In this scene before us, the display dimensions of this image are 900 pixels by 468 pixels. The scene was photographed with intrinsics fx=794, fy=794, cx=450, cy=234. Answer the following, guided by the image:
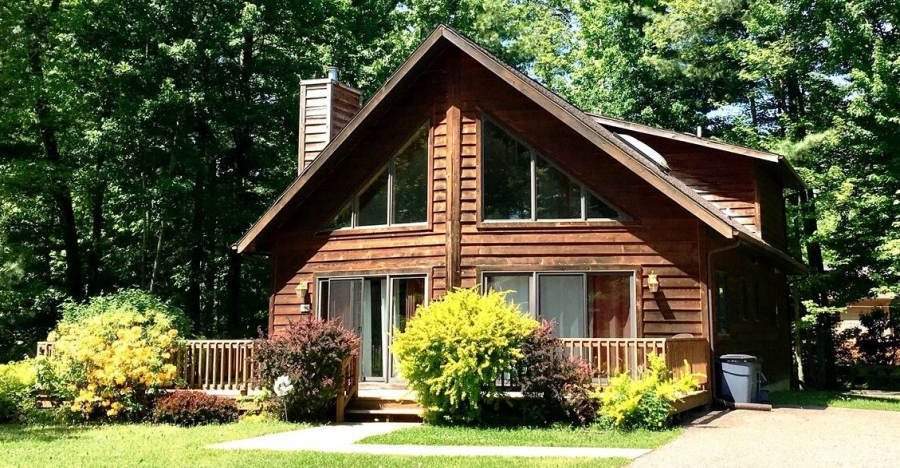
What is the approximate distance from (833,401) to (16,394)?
50.9 ft

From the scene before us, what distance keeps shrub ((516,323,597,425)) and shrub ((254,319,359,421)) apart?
9.31 feet

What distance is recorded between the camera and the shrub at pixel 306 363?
39.6ft

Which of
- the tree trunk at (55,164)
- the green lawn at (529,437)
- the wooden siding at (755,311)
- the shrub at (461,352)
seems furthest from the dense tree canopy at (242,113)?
the shrub at (461,352)

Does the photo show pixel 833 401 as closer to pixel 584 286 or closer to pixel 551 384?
pixel 584 286

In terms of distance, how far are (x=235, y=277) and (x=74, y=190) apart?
5.52 metres

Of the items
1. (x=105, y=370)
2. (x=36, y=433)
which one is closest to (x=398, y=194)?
(x=105, y=370)

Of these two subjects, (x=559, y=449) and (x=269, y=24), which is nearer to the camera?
(x=559, y=449)

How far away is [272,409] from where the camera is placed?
500 inches

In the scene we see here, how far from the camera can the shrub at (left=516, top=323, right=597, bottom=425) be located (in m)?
11.3

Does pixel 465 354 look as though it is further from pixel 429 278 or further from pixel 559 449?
pixel 429 278

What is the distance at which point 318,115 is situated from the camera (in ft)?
55.5

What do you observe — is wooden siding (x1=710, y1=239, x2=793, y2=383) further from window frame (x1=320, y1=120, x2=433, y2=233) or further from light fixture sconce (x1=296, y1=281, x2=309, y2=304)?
light fixture sconce (x1=296, y1=281, x2=309, y2=304)

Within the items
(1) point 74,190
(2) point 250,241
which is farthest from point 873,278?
(1) point 74,190

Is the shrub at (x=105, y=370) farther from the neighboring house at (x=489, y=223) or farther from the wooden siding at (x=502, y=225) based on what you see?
the wooden siding at (x=502, y=225)
